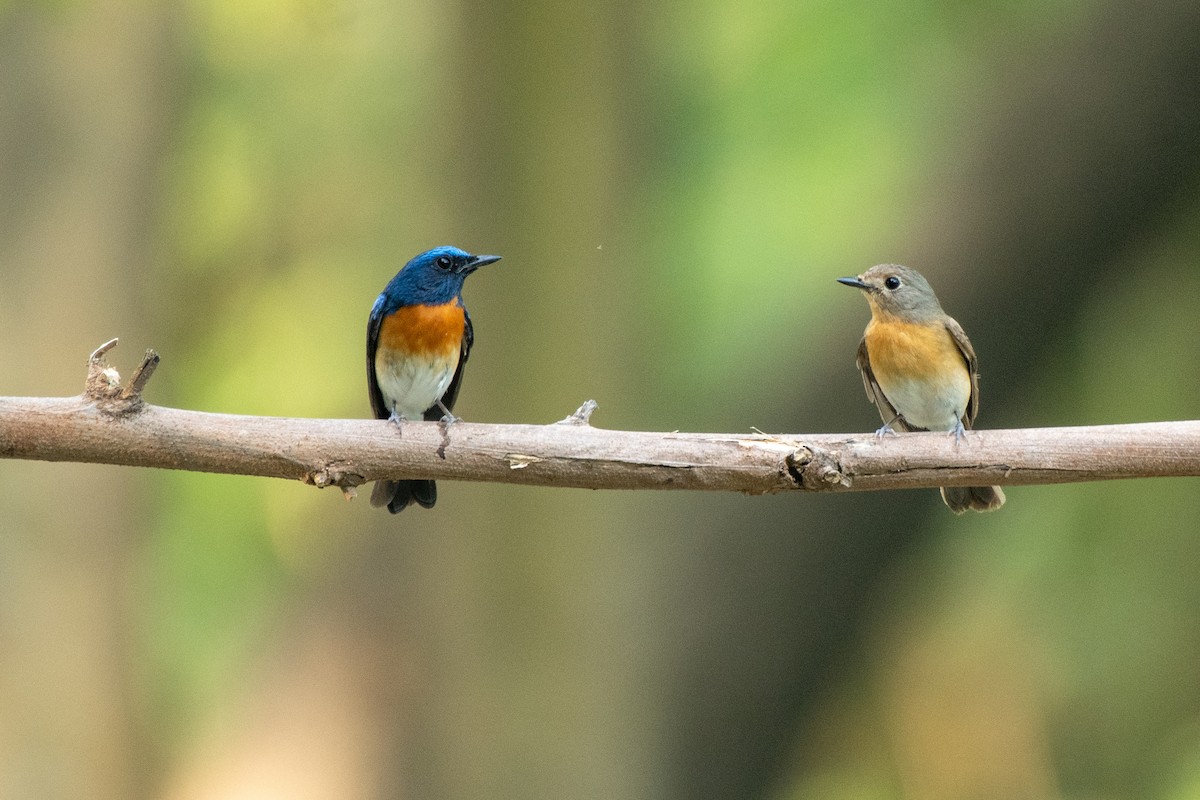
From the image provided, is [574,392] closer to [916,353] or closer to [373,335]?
[373,335]

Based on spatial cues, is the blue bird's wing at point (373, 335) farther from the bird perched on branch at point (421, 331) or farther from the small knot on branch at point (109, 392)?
the small knot on branch at point (109, 392)

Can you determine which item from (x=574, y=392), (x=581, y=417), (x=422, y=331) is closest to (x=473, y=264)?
(x=422, y=331)

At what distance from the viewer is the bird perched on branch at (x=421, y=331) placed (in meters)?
5.46

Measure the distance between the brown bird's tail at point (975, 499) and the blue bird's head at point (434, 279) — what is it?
90.5 inches

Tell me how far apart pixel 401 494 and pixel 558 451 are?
5.24ft

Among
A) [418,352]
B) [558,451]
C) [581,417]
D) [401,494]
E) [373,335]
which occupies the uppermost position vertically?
[373,335]

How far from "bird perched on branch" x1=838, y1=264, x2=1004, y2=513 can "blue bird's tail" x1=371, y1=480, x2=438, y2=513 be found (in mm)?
1968

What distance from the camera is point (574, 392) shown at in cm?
787

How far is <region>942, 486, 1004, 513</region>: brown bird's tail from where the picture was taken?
5191 mm

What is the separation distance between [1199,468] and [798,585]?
190 inches

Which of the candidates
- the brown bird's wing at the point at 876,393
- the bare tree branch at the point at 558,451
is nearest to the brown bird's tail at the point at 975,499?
the brown bird's wing at the point at 876,393

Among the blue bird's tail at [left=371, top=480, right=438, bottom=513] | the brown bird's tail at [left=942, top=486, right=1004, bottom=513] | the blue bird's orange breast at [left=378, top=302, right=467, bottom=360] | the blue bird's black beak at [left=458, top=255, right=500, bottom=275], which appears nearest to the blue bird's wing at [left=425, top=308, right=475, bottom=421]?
the blue bird's orange breast at [left=378, top=302, right=467, bottom=360]

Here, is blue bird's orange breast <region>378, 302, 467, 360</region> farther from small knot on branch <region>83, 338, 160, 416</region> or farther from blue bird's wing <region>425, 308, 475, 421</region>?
small knot on branch <region>83, 338, 160, 416</region>

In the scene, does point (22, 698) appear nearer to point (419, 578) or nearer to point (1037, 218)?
point (419, 578)
